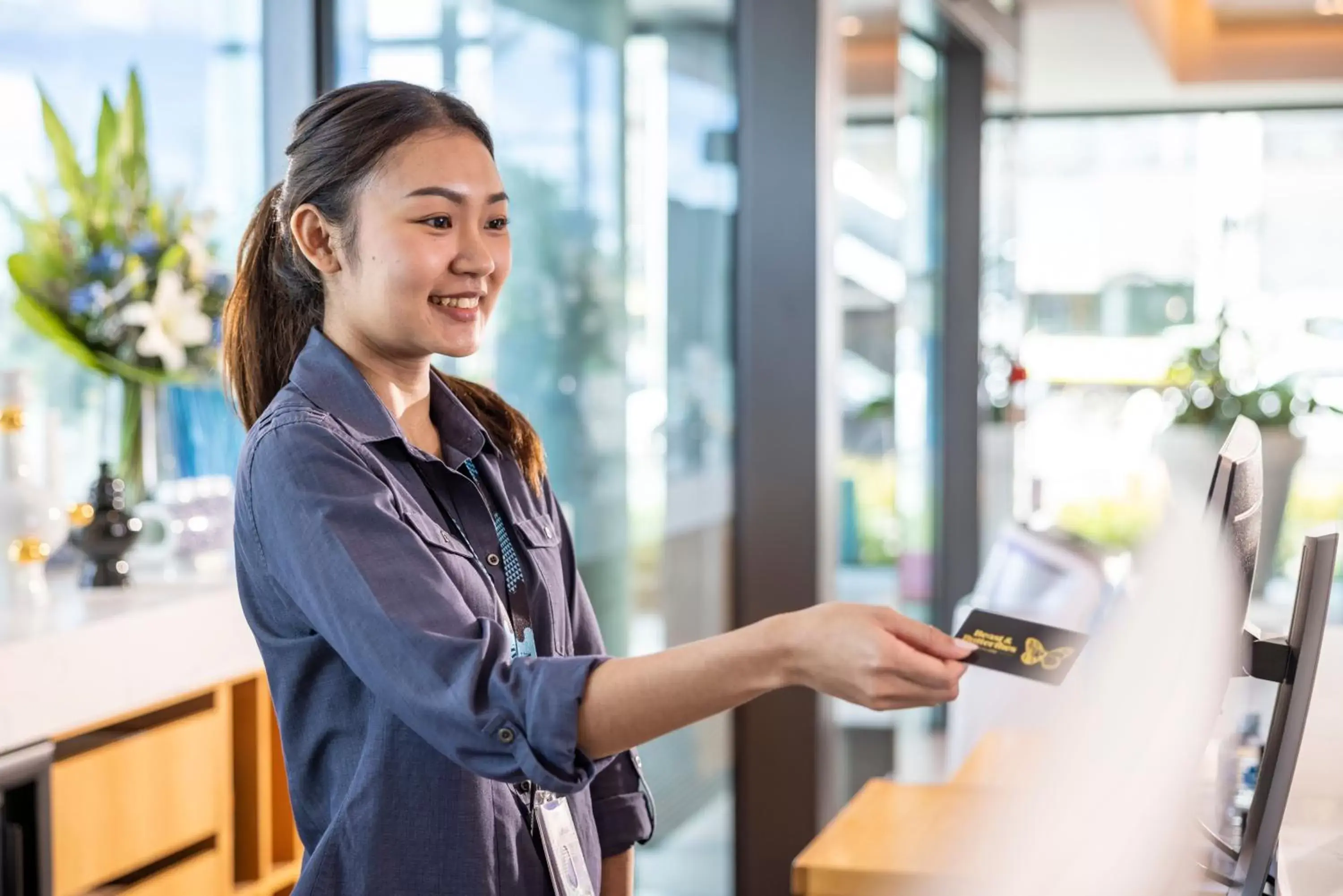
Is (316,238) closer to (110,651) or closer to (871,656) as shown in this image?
(871,656)

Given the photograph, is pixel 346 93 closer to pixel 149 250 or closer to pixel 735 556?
pixel 149 250

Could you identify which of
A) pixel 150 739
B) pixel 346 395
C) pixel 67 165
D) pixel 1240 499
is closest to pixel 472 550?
pixel 346 395

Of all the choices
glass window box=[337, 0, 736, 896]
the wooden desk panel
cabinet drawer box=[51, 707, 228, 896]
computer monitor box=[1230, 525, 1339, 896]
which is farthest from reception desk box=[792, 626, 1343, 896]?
glass window box=[337, 0, 736, 896]

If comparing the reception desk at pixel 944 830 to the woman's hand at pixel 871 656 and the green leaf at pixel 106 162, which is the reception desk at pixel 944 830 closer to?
the woman's hand at pixel 871 656

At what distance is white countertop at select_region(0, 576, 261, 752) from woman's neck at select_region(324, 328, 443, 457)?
77 cm

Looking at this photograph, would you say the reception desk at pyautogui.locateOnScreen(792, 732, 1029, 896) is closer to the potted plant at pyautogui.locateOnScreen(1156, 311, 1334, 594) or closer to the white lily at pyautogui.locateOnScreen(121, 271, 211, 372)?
the white lily at pyautogui.locateOnScreen(121, 271, 211, 372)

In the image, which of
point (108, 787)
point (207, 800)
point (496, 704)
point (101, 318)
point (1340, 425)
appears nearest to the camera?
point (496, 704)

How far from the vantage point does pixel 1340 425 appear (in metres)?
7.43

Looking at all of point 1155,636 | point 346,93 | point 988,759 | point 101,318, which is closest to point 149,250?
point 101,318

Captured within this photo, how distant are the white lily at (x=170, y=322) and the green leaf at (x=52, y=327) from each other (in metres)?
0.09

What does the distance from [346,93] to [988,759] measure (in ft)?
4.45

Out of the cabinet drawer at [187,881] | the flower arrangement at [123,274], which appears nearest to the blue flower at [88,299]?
the flower arrangement at [123,274]

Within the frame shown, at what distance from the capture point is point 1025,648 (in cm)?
119

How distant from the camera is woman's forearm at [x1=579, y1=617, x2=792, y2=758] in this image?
115 cm
